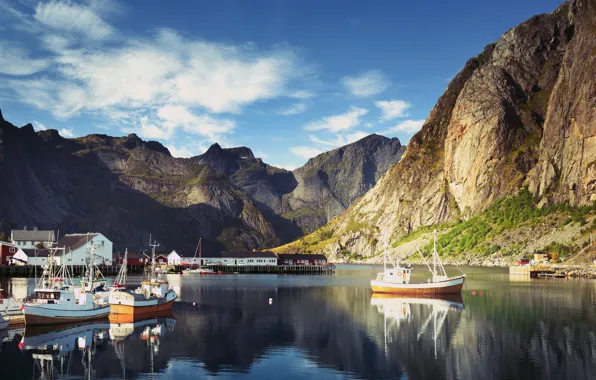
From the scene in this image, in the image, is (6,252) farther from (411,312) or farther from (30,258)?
(411,312)

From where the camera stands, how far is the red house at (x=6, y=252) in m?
173

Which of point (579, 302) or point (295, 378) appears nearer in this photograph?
point (295, 378)

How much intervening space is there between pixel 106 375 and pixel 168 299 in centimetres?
3595

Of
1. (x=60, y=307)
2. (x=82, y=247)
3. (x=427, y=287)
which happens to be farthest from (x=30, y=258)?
(x=427, y=287)

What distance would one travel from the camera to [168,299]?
75750 millimetres

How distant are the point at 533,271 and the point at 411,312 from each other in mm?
91282

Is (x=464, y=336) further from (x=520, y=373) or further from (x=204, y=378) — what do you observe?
(x=204, y=378)

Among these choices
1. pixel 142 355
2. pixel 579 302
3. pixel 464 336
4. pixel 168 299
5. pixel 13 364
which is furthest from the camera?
pixel 579 302

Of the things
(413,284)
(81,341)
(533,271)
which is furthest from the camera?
(533,271)

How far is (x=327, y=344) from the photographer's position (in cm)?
5225

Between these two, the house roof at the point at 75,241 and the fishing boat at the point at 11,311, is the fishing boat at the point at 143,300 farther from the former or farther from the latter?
the house roof at the point at 75,241

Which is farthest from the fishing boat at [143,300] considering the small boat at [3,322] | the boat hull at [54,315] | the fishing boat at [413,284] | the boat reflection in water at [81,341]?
the fishing boat at [413,284]

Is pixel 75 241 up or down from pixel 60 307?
up

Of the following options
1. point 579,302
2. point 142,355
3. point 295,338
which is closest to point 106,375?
point 142,355
